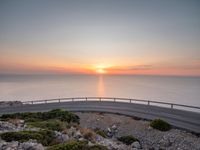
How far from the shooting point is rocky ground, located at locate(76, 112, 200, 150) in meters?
16.1

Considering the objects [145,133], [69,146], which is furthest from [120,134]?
Result: [69,146]

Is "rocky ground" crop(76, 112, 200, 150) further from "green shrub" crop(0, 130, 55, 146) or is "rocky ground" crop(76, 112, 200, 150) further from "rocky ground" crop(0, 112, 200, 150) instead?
"green shrub" crop(0, 130, 55, 146)

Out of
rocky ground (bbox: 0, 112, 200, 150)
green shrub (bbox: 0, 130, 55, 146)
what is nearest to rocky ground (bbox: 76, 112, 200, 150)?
rocky ground (bbox: 0, 112, 200, 150)

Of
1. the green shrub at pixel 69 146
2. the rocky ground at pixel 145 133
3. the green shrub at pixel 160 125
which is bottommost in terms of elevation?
the rocky ground at pixel 145 133

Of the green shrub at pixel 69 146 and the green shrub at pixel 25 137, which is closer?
the green shrub at pixel 69 146

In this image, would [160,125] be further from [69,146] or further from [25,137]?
[25,137]

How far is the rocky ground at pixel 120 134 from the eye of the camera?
12.1 meters

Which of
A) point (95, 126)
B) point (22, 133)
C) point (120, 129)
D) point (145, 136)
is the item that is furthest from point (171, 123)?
point (22, 133)

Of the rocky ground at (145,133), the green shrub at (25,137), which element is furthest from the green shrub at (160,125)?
the green shrub at (25,137)

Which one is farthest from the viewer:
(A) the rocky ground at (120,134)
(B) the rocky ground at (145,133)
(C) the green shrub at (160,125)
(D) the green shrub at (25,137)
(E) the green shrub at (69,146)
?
(C) the green shrub at (160,125)

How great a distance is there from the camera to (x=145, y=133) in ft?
63.4

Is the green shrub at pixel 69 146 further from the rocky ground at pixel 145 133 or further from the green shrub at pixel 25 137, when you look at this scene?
the rocky ground at pixel 145 133

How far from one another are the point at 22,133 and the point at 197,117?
67.8 feet

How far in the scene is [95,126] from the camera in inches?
908
